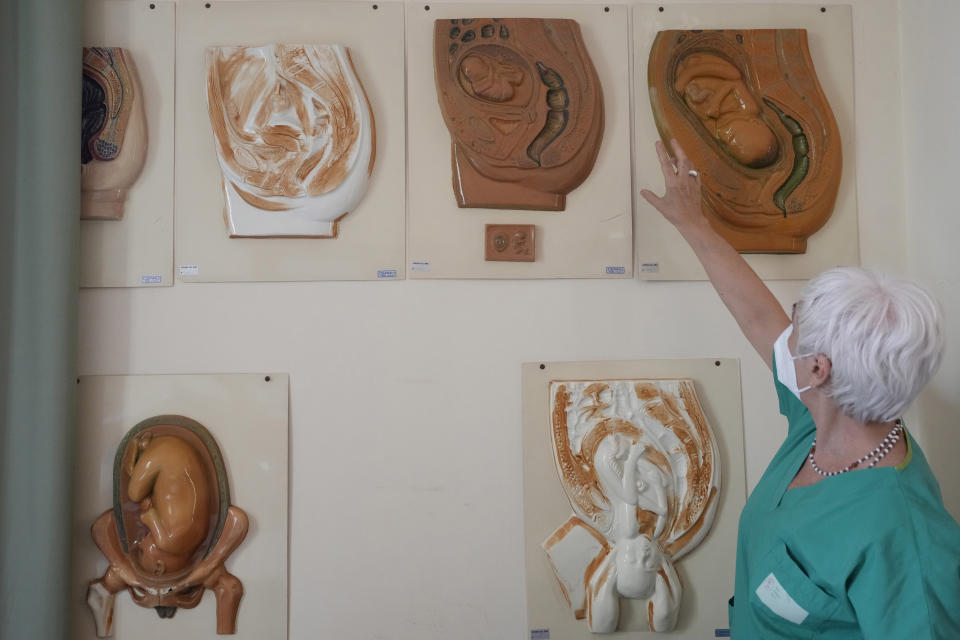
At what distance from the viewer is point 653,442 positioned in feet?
4.73

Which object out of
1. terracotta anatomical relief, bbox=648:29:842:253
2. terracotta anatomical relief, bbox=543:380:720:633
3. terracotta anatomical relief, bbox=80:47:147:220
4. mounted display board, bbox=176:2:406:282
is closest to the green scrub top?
terracotta anatomical relief, bbox=543:380:720:633

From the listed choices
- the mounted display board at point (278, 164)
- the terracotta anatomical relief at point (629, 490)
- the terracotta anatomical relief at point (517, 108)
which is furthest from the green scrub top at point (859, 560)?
the mounted display board at point (278, 164)

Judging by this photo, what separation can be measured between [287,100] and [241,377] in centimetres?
57

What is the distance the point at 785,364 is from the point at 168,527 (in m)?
1.14

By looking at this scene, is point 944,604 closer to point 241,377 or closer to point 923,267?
point 923,267

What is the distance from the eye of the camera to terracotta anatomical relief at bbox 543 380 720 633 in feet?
4.61

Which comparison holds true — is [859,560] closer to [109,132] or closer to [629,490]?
[629,490]

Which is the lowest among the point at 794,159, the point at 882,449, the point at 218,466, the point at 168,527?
the point at 168,527

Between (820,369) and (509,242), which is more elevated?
(509,242)

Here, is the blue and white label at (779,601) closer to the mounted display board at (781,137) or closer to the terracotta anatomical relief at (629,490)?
the terracotta anatomical relief at (629,490)

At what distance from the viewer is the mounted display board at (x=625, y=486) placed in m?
1.43

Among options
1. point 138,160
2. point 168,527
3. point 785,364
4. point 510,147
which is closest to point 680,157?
point 510,147

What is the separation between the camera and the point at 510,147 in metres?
1.46

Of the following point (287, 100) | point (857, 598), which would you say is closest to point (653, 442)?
point (857, 598)
